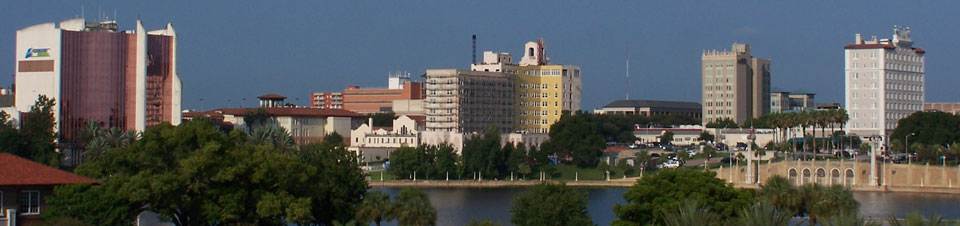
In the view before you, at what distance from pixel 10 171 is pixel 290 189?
9852 mm

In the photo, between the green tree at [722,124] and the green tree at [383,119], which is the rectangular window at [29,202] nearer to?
the green tree at [383,119]

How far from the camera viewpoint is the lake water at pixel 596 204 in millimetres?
81938

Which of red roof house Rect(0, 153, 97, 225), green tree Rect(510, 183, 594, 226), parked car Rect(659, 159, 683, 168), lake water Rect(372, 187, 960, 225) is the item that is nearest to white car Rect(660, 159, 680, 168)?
parked car Rect(659, 159, 683, 168)

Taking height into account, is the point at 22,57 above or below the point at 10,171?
above

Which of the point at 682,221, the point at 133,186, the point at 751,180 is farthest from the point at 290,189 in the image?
the point at 751,180

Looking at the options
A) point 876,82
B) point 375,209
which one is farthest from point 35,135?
point 876,82

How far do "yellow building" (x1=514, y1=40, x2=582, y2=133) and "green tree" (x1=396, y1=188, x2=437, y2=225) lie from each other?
115 metres

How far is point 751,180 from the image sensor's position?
4688 inches

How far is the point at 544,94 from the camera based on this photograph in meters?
173

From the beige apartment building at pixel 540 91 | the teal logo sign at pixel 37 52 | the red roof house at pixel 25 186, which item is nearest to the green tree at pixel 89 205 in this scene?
the red roof house at pixel 25 186

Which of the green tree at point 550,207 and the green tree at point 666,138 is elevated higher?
the green tree at point 666,138

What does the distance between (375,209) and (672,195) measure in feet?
37.8

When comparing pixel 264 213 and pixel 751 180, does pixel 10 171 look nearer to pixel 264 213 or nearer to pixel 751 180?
pixel 264 213

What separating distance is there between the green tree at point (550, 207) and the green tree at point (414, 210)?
158 inches
